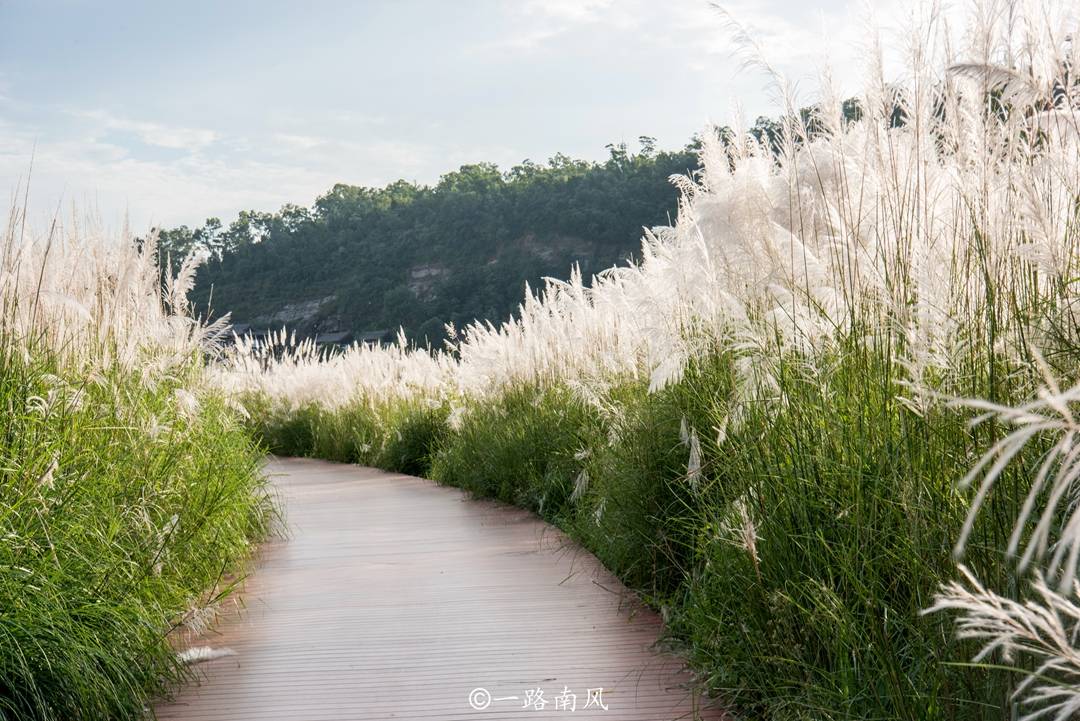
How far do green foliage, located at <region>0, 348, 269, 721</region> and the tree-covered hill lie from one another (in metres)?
26.7

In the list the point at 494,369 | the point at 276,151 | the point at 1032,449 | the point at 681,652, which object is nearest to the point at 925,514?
the point at 1032,449

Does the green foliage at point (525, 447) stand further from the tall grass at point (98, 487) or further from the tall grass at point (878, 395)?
the tall grass at point (98, 487)

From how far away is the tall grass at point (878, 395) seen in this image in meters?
1.89

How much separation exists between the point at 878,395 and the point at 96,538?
96.0 inches

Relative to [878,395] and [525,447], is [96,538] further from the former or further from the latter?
[525,447]

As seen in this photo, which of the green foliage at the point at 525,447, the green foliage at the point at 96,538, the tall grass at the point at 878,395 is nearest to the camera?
the tall grass at the point at 878,395

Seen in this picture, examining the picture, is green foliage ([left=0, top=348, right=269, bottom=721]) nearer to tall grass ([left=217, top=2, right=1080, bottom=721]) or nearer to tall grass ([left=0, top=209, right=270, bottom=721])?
tall grass ([left=0, top=209, right=270, bottom=721])

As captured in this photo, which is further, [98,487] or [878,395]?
[98,487]

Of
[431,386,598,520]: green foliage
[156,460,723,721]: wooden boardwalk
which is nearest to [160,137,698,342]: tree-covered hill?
[431,386,598,520]: green foliage
